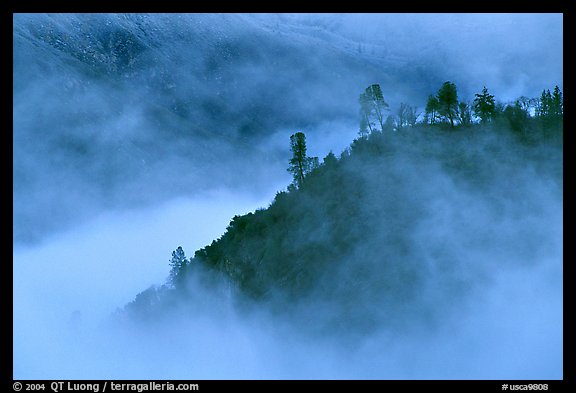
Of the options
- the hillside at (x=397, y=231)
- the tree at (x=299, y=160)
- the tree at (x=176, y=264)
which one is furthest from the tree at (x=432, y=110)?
the tree at (x=176, y=264)

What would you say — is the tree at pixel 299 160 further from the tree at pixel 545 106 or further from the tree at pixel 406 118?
the tree at pixel 545 106

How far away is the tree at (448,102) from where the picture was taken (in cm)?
6550

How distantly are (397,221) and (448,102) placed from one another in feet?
72.5

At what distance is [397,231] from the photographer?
5138 centimetres

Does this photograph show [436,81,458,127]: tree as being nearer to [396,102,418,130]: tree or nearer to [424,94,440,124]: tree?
[424,94,440,124]: tree

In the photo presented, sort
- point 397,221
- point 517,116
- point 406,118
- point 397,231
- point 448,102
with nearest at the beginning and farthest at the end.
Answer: point 397,231 → point 397,221 → point 517,116 → point 448,102 → point 406,118

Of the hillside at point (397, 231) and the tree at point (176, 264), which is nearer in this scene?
the hillside at point (397, 231)

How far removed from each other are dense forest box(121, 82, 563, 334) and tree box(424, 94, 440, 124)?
18 cm

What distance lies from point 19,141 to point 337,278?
612ft

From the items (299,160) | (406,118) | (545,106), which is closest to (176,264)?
(299,160)

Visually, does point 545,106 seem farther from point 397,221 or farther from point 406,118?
point 397,221

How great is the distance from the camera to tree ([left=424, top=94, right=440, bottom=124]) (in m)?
66.2

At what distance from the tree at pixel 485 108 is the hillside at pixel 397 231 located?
9.93ft

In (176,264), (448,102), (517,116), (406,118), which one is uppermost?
(448,102)
